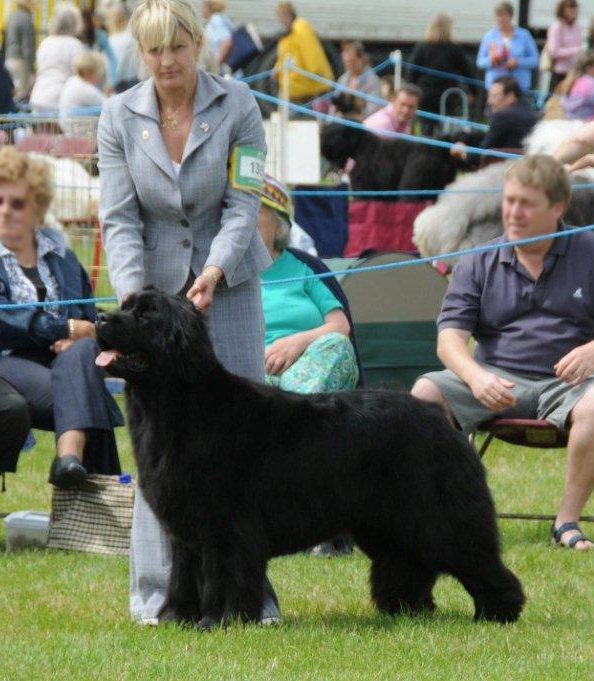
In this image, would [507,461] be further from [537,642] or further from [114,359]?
[114,359]

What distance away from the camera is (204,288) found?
169 inches

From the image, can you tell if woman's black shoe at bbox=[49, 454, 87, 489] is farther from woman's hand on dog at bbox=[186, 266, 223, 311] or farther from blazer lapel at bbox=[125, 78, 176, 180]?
blazer lapel at bbox=[125, 78, 176, 180]

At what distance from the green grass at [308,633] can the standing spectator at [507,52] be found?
14447 millimetres

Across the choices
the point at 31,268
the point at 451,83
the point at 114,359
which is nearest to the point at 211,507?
the point at 114,359

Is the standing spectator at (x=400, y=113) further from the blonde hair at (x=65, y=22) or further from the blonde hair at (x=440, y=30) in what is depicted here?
the blonde hair at (x=440, y=30)

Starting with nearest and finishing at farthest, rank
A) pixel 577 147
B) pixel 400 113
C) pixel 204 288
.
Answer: pixel 204 288
pixel 577 147
pixel 400 113

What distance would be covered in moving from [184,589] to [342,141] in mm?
10429

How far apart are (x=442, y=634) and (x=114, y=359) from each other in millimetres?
1293

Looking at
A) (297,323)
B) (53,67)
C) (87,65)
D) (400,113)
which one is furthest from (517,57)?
(297,323)

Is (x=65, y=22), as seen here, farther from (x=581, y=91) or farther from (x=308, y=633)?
(x=308, y=633)

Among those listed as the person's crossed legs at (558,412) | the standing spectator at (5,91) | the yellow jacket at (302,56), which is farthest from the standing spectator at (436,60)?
the person's crossed legs at (558,412)

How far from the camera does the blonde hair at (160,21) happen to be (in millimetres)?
4219

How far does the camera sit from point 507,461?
7.66m

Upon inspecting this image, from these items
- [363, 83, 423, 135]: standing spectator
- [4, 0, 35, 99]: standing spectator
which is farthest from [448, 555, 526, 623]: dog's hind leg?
[4, 0, 35, 99]: standing spectator
